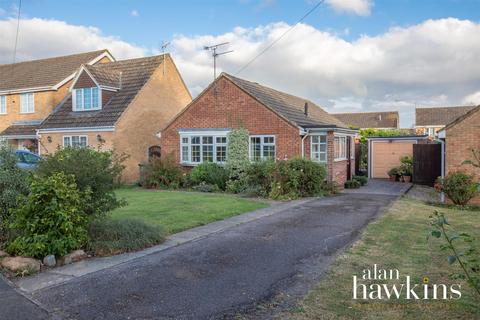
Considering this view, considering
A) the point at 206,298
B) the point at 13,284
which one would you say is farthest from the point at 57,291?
the point at 206,298

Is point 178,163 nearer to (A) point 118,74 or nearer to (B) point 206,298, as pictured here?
(A) point 118,74

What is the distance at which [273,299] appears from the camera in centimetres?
564

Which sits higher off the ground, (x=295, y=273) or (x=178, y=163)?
(x=178, y=163)

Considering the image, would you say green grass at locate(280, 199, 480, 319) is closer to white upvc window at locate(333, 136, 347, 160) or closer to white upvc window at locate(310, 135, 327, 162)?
white upvc window at locate(310, 135, 327, 162)

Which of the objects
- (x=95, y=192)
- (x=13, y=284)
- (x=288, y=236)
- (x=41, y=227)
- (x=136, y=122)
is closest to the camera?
(x=13, y=284)

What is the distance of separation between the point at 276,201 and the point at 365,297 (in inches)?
Answer: 419

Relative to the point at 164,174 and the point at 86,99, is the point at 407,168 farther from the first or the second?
→ the point at 86,99

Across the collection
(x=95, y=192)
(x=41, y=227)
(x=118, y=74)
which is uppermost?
(x=118, y=74)

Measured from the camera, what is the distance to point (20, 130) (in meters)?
30.3

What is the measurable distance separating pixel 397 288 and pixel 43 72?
106 feet

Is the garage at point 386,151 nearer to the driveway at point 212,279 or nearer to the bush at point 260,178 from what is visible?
the bush at point 260,178

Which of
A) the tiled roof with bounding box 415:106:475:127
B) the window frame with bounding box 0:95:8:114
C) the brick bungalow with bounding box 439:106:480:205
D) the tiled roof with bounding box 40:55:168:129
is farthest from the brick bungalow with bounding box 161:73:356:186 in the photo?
the tiled roof with bounding box 415:106:475:127

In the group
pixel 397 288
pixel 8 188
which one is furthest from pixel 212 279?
pixel 8 188

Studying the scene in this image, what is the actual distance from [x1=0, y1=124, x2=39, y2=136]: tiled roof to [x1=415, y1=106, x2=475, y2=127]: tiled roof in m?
55.6
